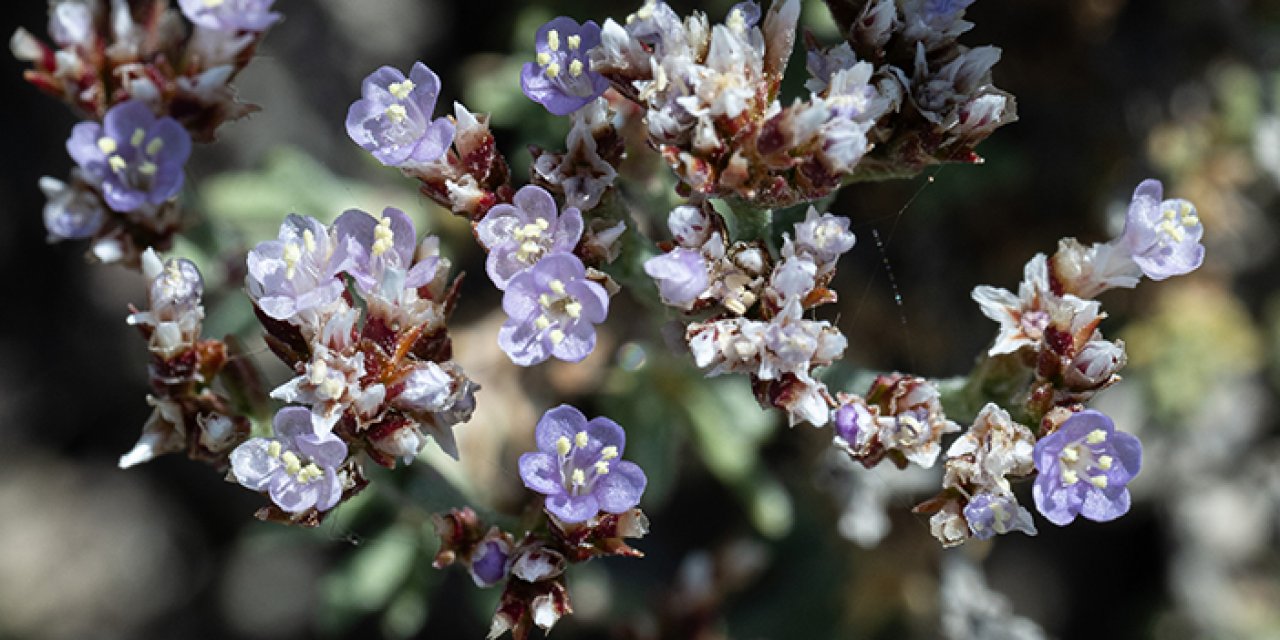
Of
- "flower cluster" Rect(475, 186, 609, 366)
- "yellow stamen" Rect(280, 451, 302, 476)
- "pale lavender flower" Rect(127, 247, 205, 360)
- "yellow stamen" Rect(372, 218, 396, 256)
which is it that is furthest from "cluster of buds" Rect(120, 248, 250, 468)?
"flower cluster" Rect(475, 186, 609, 366)

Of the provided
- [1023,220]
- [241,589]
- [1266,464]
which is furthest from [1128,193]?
[241,589]

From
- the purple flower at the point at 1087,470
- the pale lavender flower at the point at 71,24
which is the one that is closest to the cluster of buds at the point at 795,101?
the purple flower at the point at 1087,470

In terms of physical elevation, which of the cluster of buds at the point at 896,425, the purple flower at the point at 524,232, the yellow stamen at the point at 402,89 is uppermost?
the yellow stamen at the point at 402,89

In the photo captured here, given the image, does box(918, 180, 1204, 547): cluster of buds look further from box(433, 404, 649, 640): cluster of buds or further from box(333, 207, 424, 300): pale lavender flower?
box(333, 207, 424, 300): pale lavender flower

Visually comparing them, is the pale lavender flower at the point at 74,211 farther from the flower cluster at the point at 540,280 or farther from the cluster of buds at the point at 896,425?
the cluster of buds at the point at 896,425

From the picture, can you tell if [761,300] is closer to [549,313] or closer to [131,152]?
[549,313]

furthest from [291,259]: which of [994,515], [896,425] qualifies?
[994,515]

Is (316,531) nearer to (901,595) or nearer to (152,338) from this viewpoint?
(152,338)
